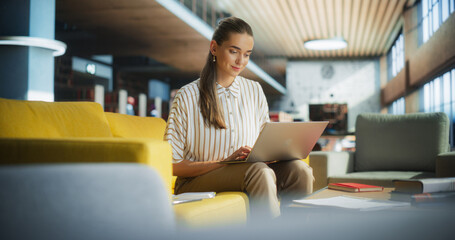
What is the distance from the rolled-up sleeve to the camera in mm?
1708

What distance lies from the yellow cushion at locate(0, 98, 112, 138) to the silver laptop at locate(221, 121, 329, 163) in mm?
646

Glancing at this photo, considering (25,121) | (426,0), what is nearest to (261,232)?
(25,121)

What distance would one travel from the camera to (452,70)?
7055mm

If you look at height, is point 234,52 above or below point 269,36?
below

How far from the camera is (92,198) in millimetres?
728

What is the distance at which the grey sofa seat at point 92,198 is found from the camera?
28.0 inches

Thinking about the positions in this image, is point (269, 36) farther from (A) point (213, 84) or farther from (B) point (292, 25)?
(A) point (213, 84)

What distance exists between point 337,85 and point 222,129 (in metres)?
14.9

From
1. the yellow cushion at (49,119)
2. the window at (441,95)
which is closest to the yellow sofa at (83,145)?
the yellow cushion at (49,119)

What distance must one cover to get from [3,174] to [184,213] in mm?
536

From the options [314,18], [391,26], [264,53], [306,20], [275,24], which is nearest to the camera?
[314,18]

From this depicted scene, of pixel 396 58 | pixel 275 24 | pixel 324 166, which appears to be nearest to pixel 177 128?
pixel 324 166

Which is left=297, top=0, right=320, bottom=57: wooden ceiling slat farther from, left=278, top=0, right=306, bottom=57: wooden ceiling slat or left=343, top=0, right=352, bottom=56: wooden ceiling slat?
left=343, top=0, right=352, bottom=56: wooden ceiling slat

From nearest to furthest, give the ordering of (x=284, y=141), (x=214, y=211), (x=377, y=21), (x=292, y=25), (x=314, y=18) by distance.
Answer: (x=214, y=211) < (x=284, y=141) < (x=314, y=18) < (x=377, y=21) < (x=292, y=25)
